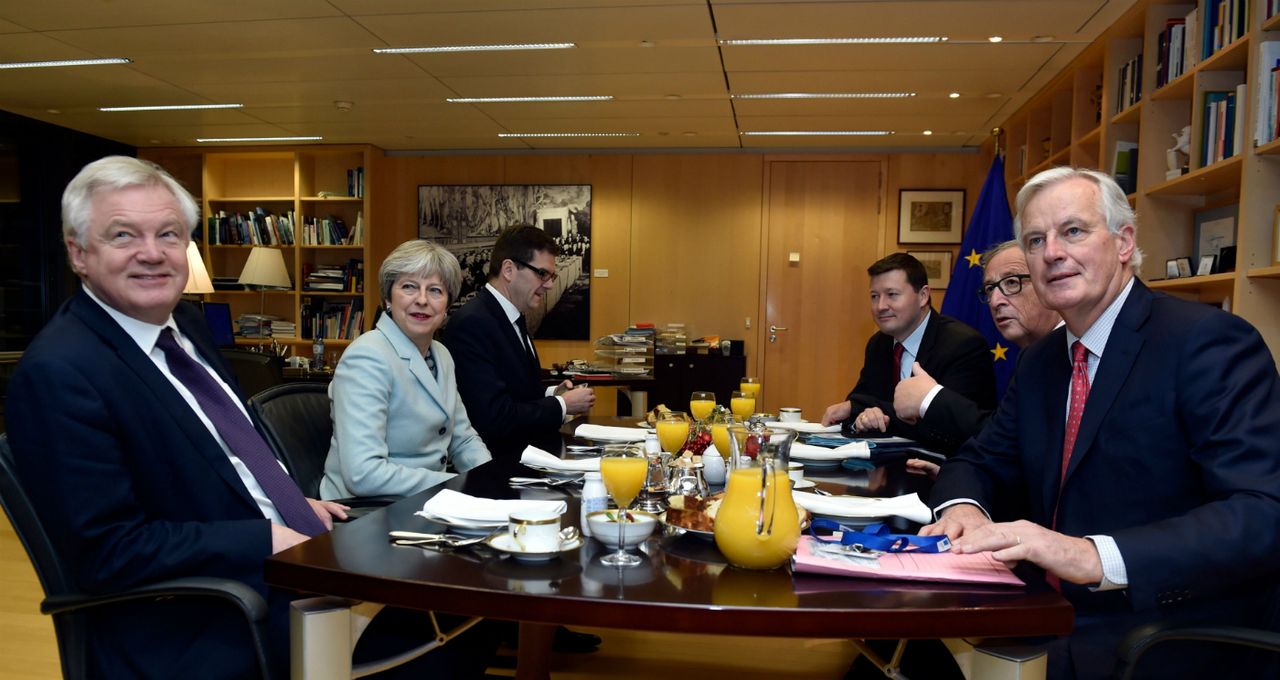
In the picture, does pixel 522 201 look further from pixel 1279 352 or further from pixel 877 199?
pixel 1279 352

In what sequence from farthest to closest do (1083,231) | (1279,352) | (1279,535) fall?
(1279,352) → (1083,231) → (1279,535)

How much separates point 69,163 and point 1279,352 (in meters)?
8.50

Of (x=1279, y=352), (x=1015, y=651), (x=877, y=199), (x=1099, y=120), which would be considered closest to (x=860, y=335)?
(x=877, y=199)

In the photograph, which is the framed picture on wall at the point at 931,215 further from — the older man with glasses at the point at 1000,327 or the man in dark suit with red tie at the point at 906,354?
the older man with glasses at the point at 1000,327

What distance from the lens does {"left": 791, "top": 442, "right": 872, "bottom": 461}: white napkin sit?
2268 mm

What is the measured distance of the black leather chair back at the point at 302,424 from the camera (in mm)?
2104

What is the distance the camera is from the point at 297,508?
1687 mm

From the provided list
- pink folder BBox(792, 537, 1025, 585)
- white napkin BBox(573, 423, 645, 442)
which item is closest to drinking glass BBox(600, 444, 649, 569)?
pink folder BBox(792, 537, 1025, 585)

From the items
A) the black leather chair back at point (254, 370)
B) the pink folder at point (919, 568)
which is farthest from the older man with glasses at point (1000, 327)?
the black leather chair back at point (254, 370)

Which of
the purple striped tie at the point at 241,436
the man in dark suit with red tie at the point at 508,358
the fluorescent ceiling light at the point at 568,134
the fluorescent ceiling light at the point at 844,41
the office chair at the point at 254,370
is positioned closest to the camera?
the purple striped tie at the point at 241,436

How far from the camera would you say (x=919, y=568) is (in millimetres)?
1211

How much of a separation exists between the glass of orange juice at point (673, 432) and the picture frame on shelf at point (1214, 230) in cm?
293

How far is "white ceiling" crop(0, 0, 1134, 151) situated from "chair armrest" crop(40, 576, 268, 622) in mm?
3430

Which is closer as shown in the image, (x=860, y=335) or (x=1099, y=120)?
(x=1099, y=120)
